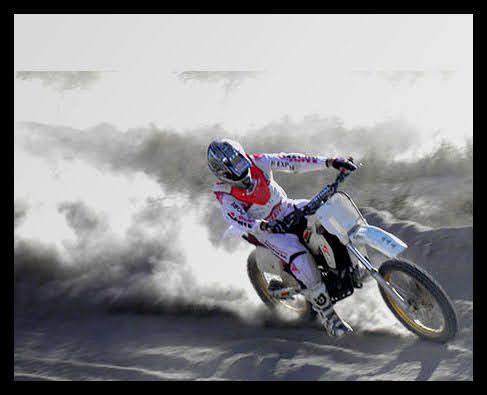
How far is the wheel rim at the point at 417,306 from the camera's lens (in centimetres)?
482

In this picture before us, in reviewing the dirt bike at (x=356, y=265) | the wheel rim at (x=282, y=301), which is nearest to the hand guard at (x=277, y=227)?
the dirt bike at (x=356, y=265)

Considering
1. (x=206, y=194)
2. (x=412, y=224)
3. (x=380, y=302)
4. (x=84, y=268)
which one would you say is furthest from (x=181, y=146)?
(x=380, y=302)

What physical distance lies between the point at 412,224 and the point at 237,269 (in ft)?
7.38

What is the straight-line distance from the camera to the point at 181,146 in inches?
441

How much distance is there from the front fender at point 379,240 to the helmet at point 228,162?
117cm

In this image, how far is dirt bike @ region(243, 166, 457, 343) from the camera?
15.5 ft

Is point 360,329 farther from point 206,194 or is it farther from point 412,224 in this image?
point 206,194

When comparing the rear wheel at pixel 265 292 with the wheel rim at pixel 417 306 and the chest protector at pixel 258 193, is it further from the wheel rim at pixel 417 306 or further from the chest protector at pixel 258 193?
the wheel rim at pixel 417 306

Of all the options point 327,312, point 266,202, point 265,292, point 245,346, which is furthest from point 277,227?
point 265,292

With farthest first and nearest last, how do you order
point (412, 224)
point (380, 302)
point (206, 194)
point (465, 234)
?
point (206, 194) < point (412, 224) < point (465, 234) < point (380, 302)

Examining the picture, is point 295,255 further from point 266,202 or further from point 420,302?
point 420,302

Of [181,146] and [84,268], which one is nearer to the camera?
[84,268]

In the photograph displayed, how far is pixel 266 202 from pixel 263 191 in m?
0.11

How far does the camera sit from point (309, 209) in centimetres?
529
